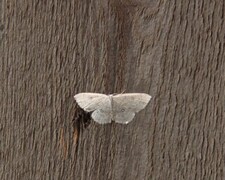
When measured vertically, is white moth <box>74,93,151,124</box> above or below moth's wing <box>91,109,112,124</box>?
above

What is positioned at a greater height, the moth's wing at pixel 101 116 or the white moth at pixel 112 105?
the white moth at pixel 112 105

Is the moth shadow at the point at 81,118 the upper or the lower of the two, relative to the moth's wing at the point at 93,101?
lower

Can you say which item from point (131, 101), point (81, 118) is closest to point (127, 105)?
point (131, 101)

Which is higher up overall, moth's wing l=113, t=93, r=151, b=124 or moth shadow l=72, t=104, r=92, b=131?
moth's wing l=113, t=93, r=151, b=124

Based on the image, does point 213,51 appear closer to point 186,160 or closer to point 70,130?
point 186,160
